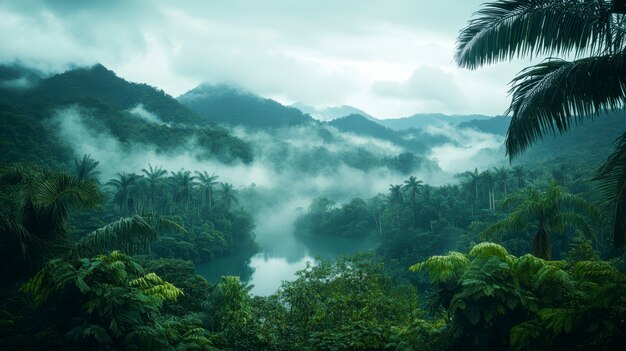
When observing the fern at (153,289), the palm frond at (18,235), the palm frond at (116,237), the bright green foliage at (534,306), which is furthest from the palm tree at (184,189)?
the bright green foliage at (534,306)

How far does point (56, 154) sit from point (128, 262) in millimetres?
59792

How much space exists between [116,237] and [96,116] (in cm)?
9180

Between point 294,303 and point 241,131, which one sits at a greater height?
point 241,131

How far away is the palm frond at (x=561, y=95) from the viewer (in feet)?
12.6

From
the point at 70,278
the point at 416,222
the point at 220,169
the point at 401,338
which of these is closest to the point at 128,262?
the point at 70,278

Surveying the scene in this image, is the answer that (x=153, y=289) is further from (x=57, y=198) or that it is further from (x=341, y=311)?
(x=341, y=311)

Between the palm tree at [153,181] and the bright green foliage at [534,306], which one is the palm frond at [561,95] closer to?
the bright green foliage at [534,306]

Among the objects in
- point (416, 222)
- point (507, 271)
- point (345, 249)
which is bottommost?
point (345, 249)

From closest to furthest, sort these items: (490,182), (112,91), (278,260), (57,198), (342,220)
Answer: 1. (57,198)
2. (278,260)
3. (490,182)
4. (342,220)
5. (112,91)

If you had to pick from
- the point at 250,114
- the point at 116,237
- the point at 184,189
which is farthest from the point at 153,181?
the point at 250,114

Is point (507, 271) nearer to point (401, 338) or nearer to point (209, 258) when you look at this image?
point (401, 338)

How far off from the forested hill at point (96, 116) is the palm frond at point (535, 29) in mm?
48826

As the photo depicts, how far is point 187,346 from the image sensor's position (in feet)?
20.8

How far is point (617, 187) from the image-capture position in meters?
4.25
